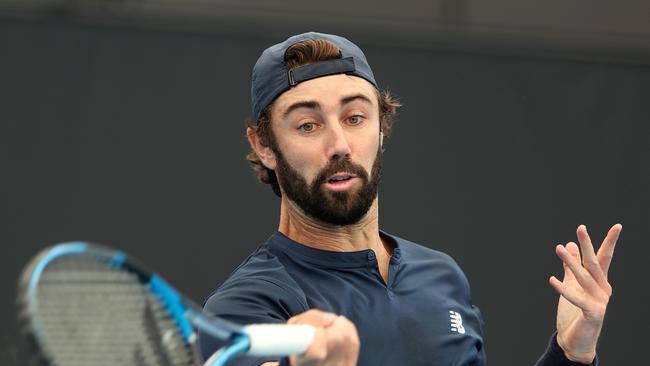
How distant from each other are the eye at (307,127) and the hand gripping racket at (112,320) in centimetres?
55

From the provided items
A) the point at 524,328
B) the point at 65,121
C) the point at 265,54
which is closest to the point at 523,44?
the point at 524,328

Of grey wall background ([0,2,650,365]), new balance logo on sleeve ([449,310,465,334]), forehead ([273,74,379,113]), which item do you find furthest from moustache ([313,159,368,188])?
grey wall background ([0,2,650,365])

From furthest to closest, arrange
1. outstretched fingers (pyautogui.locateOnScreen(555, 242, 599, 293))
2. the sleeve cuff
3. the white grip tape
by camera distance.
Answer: the sleeve cuff
outstretched fingers (pyautogui.locateOnScreen(555, 242, 599, 293))
the white grip tape

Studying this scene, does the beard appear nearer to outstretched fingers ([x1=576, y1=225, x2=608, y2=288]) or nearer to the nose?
the nose

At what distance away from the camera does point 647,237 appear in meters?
3.95

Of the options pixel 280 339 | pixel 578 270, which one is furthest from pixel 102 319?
pixel 578 270

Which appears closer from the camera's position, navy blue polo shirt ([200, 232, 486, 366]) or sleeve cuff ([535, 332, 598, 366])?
navy blue polo shirt ([200, 232, 486, 366])

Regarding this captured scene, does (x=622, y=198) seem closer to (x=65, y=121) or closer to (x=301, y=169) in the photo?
(x=65, y=121)

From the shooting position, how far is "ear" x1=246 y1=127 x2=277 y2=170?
2.38 m

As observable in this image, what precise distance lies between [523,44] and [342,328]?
7.58 feet

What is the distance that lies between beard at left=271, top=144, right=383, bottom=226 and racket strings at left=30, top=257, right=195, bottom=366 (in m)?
0.54

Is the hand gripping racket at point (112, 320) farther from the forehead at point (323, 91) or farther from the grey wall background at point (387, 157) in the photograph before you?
the grey wall background at point (387, 157)

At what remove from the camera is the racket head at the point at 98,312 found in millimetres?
1565

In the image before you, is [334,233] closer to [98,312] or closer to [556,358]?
[556,358]
